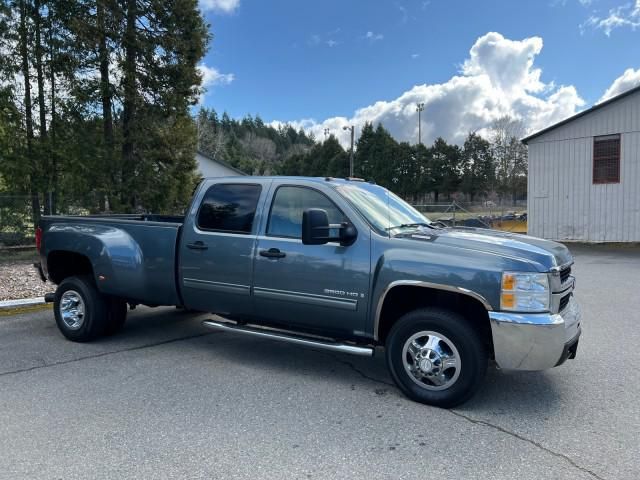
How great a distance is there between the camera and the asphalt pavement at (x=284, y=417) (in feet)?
9.71

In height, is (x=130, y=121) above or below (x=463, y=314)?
above

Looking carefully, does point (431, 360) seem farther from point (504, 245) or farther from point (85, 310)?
point (85, 310)

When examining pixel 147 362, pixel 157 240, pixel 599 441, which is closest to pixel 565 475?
pixel 599 441

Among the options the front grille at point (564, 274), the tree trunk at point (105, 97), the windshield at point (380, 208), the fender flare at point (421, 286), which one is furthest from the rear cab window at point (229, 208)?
the tree trunk at point (105, 97)

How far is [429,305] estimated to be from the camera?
13.3ft

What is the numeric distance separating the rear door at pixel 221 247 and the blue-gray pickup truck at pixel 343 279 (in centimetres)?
1

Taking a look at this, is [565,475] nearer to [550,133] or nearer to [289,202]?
[289,202]

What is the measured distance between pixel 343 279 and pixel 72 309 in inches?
140

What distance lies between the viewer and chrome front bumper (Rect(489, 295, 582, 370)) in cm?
350

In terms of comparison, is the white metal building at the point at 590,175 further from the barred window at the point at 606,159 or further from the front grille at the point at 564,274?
the front grille at the point at 564,274

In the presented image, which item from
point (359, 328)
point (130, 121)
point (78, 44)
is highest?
point (78, 44)

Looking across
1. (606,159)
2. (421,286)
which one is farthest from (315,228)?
(606,159)

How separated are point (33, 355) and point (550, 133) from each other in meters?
18.3

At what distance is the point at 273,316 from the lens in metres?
4.57
